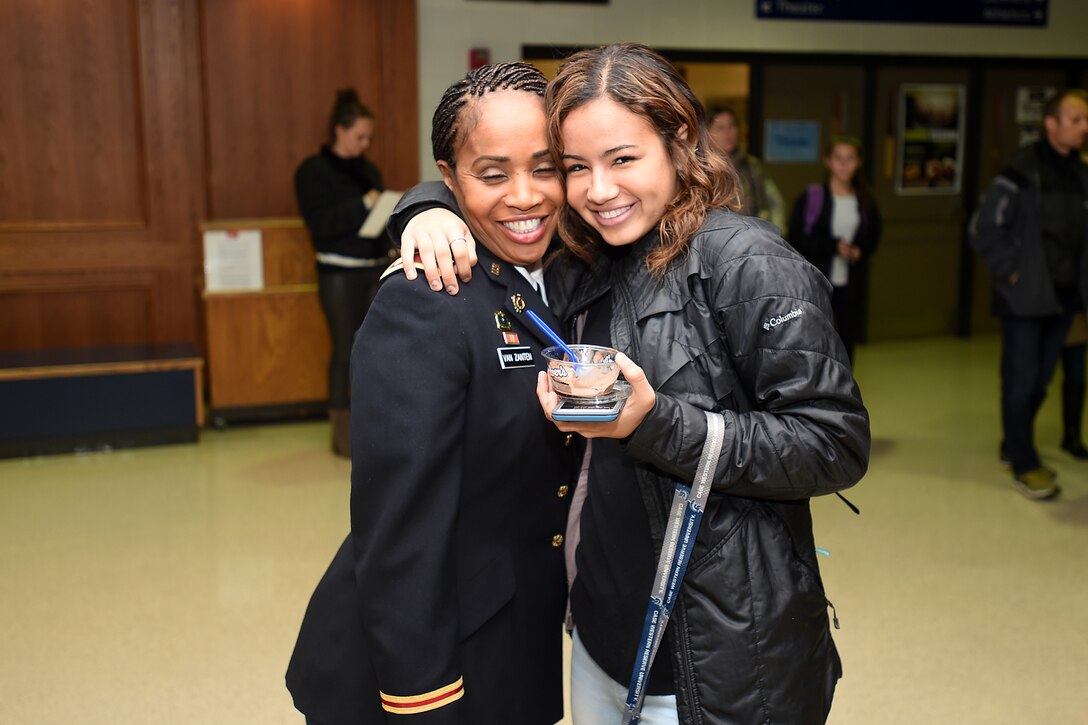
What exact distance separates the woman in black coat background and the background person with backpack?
2.35 metres

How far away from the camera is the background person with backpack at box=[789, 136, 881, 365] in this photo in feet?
18.5

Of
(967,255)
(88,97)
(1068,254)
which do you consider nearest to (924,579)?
(1068,254)

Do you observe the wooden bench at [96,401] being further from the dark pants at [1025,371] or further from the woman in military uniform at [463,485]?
the woman in military uniform at [463,485]

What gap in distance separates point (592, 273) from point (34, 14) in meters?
5.83

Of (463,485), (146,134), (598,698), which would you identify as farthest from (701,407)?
(146,134)

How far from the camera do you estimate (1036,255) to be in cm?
468

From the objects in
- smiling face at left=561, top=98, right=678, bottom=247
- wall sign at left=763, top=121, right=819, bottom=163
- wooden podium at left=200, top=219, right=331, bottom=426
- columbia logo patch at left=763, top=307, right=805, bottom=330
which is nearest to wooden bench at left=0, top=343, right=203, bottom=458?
wooden podium at left=200, top=219, right=331, bottom=426

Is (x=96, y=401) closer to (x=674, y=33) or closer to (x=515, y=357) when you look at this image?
(x=515, y=357)

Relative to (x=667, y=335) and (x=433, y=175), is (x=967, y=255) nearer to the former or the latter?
(x=433, y=175)

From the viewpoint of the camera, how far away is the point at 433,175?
7332mm

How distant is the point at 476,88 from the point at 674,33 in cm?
680

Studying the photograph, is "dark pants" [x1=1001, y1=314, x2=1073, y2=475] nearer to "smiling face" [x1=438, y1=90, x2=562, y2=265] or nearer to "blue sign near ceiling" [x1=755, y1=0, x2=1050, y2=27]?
"smiling face" [x1=438, y1=90, x2=562, y2=265]

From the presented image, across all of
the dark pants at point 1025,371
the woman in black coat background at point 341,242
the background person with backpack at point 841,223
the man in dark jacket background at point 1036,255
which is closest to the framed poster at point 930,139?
the background person with backpack at point 841,223

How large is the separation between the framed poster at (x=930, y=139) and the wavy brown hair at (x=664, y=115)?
8075 mm
